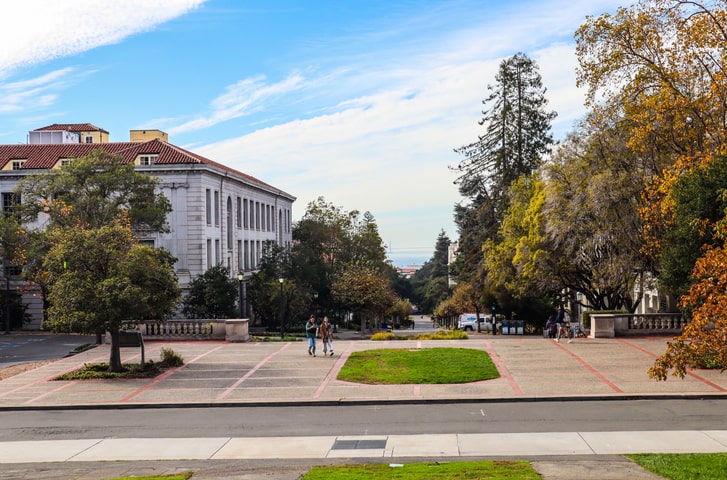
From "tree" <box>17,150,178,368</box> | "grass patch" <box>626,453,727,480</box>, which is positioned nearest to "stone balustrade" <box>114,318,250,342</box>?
"tree" <box>17,150,178,368</box>

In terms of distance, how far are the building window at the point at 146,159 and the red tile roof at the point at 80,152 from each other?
0.29 meters

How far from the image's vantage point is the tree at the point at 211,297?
55188 millimetres

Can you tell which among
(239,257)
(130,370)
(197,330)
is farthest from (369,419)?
(239,257)

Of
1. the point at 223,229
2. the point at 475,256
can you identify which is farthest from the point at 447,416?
the point at 223,229

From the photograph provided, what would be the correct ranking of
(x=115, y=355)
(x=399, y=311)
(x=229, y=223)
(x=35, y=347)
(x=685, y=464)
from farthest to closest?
(x=399, y=311) < (x=229, y=223) < (x=35, y=347) < (x=115, y=355) < (x=685, y=464)

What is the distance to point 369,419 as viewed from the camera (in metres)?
20.2

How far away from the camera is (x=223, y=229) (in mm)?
70438

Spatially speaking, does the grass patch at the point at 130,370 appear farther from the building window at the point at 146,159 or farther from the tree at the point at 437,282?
the tree at the point at 437,282

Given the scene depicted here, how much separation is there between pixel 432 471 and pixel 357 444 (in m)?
3.77

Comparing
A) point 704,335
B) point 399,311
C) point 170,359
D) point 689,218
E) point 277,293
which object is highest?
point 689,218

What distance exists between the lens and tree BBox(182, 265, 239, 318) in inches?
2173

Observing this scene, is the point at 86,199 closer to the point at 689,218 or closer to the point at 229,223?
the point at 229,223

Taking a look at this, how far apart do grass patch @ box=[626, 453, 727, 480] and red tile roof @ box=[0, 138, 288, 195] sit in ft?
173

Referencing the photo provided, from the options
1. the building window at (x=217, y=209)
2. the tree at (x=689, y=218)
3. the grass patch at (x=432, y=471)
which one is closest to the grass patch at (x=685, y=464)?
the grass patch at (x=432, y=471)
